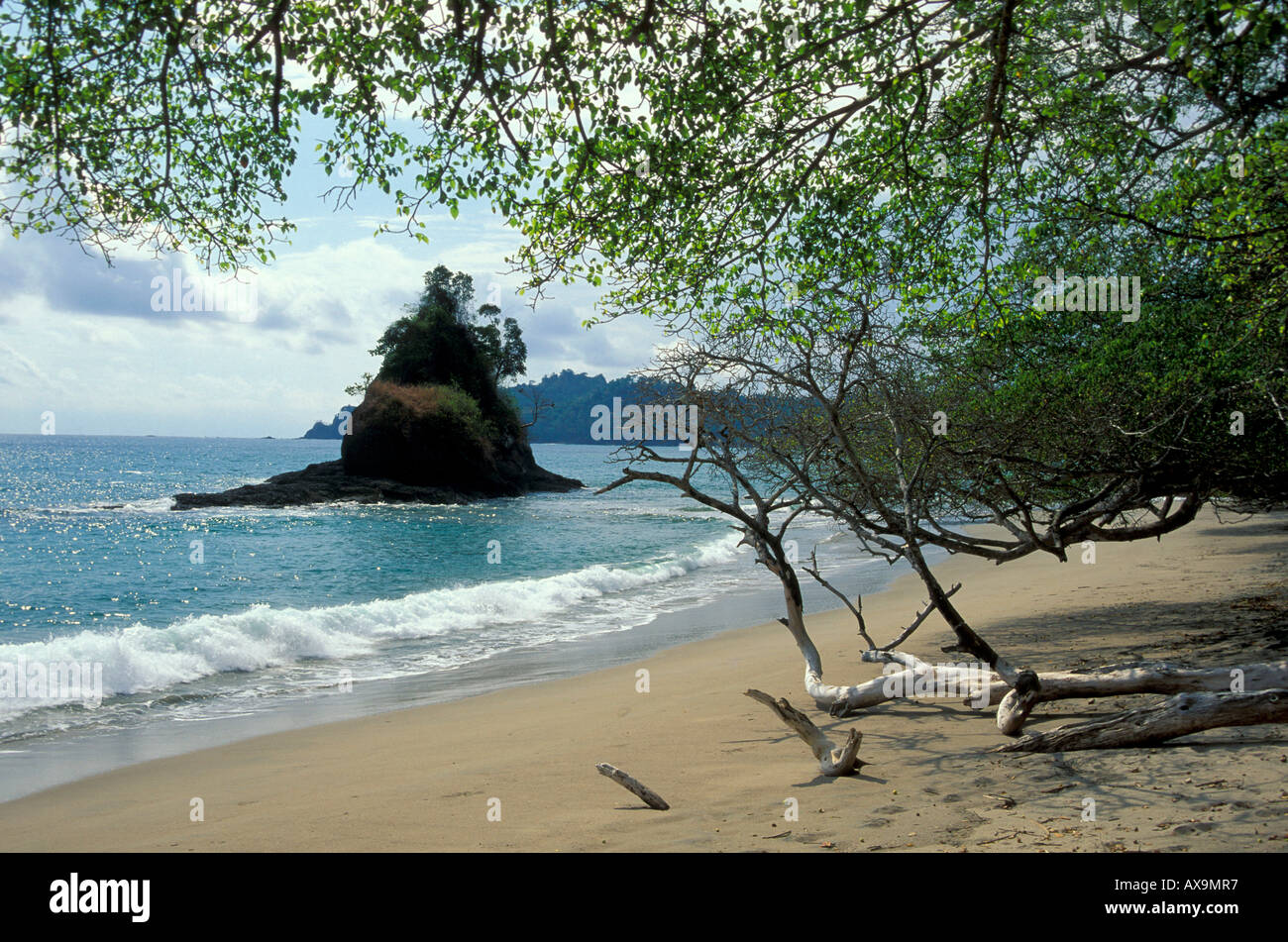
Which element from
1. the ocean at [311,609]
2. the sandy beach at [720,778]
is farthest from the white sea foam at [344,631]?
the sandy beach at [720,778]

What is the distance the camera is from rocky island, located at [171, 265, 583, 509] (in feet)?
172

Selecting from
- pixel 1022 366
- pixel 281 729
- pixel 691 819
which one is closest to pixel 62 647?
pixel 281 729

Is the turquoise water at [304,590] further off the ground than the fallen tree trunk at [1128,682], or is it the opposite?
the fallen tree trunk at [1128,682]

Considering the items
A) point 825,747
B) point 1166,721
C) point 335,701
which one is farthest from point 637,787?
point 335,701

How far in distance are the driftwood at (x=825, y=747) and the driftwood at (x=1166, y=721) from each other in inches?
47.0

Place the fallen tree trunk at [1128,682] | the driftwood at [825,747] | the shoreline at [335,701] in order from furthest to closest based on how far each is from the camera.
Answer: the shoreline at [335,701] < the driftwood at [825,747] < the fallen tree trunk at [1128,682]

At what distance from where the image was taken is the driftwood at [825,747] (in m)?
6.21

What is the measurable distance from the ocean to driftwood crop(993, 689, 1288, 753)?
26.0 ft

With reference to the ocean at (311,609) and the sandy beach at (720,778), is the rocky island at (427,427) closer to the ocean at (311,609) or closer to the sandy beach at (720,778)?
the ocean at (311,609)

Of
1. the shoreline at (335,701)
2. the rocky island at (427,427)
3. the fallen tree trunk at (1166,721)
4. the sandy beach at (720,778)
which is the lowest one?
the shoreline at (335,701)

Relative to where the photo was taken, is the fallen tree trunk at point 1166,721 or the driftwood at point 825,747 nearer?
the fallen tree trunk at point 1166,721

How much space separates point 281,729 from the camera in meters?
10.6

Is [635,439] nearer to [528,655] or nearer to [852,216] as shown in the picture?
[852,216]

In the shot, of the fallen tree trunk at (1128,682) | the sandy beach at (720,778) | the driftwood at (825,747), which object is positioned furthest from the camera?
the driftwood at (825,747)
